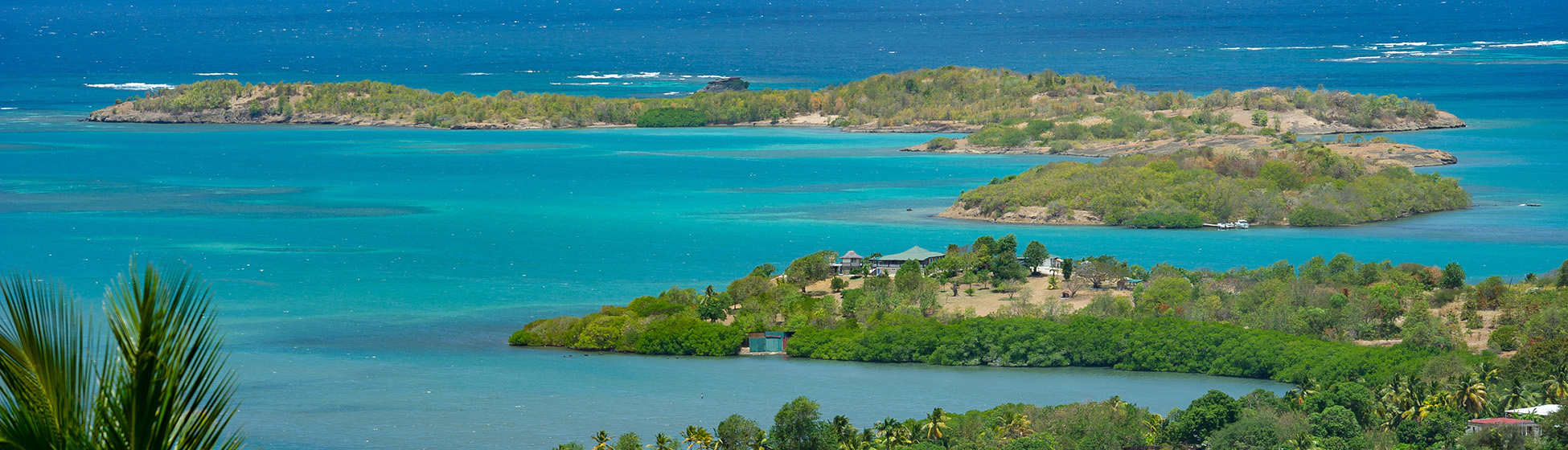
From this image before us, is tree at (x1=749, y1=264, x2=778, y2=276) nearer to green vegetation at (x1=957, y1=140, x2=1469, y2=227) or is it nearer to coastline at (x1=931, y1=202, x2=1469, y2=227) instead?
coastline at (x1=931, y1=202, x2=1469, y2=227)

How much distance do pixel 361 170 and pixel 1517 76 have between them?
123 metres

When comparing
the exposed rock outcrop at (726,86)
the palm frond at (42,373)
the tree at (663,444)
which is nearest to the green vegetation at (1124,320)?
the tree at (663,444)

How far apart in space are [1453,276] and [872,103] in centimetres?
9739

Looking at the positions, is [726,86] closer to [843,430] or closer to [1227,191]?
[1227,191]

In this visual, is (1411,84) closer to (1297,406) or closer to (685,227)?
(685,227)

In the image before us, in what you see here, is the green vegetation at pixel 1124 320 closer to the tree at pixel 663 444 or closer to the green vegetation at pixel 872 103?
the tree at pixel 663 444

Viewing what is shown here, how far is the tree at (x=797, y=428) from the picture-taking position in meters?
33.6

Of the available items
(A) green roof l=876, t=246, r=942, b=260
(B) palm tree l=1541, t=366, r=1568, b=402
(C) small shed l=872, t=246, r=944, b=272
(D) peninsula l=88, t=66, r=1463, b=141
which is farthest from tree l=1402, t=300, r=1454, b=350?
(D) peninsula l=88, t=66, r=1463, b=141

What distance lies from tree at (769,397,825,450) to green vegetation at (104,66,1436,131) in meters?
86.8

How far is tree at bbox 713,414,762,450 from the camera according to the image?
33.9 meters

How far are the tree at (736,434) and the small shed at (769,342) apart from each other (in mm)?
16865

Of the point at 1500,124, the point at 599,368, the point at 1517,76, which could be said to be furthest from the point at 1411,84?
the point at 599,368

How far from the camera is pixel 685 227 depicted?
82938 millimetres

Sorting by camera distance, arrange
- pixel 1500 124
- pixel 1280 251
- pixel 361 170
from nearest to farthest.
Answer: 1. pixel 1280 251
2. pixel 361 170
3. pixel 1500 124
